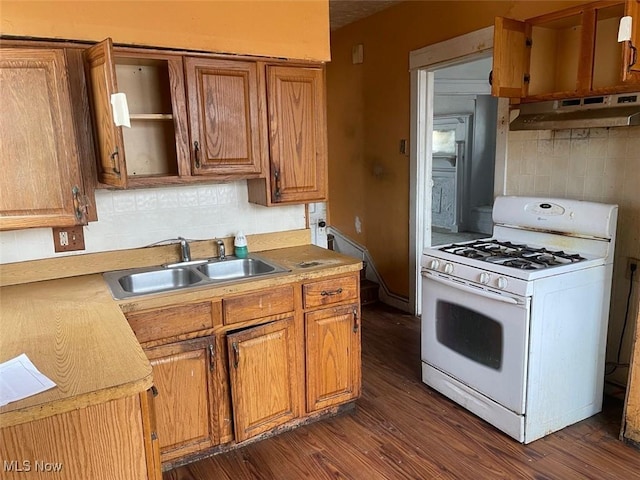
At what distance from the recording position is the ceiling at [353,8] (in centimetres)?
381

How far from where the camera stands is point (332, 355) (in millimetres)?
2506

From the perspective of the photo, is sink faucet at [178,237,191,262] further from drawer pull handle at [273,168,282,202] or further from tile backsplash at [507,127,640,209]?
tile backsplash at [507,127,640,209]

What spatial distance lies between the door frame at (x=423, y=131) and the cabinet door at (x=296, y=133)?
1265mm

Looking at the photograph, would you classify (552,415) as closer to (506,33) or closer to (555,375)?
(555,375)

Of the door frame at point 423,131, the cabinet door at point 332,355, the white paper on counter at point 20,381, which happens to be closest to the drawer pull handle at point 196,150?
the cabinet door at point 332,355

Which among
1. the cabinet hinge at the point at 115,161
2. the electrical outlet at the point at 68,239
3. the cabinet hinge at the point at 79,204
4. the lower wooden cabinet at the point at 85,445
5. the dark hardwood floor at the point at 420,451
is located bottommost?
the dark hardwood floor at the point at 420,451

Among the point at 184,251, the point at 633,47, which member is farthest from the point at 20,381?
the point at 633,47

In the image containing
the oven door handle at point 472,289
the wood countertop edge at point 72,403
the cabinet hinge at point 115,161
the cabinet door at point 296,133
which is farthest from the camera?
the cabinet door at point 296,133

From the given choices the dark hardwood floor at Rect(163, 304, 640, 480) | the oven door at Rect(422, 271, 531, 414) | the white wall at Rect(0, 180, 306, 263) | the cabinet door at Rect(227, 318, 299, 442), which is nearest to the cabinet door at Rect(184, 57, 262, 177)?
the white wall at Rect(0, 180, 306, 263)

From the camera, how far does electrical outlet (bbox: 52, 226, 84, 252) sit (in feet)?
7.49

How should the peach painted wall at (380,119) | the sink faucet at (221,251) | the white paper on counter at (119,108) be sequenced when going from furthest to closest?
the peach painted wall at (380,119) → the sink faucet at (221,251) → the white paper on counter at (119,108)

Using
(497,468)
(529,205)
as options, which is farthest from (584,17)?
(497,468)

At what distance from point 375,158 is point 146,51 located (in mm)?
2589

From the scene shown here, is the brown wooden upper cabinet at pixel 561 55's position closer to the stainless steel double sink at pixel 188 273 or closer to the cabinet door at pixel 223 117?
the cabinet door at pixel 223 117
